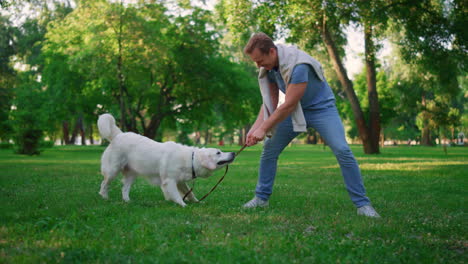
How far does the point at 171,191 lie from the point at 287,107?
94.7 inches

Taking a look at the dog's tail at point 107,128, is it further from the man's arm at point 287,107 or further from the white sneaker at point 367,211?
the white sneaker at point 367,211

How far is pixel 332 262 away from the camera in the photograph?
3.42m

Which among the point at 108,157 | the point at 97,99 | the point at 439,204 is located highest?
the point at 97,99

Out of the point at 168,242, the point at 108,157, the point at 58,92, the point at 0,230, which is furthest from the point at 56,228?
the point at 58,92

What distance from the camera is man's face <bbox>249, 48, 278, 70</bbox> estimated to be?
18.1 ft

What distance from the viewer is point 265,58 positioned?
5586 millimetres

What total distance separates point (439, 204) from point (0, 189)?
8.52 meters

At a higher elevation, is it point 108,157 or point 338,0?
point 338,0

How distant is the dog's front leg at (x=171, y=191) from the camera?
6.43 metres

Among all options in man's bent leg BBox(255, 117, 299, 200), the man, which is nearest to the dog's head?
man's bent leg BBox(255, 117, 299, 200)

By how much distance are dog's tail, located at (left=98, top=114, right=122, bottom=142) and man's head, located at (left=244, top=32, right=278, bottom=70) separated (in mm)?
3070

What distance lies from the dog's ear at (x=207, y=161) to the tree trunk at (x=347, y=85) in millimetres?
16854

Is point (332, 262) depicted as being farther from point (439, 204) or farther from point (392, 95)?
point (392, 95)

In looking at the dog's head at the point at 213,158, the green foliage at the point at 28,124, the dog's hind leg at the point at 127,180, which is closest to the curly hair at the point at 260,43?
the dog's head at the point at 213,158
